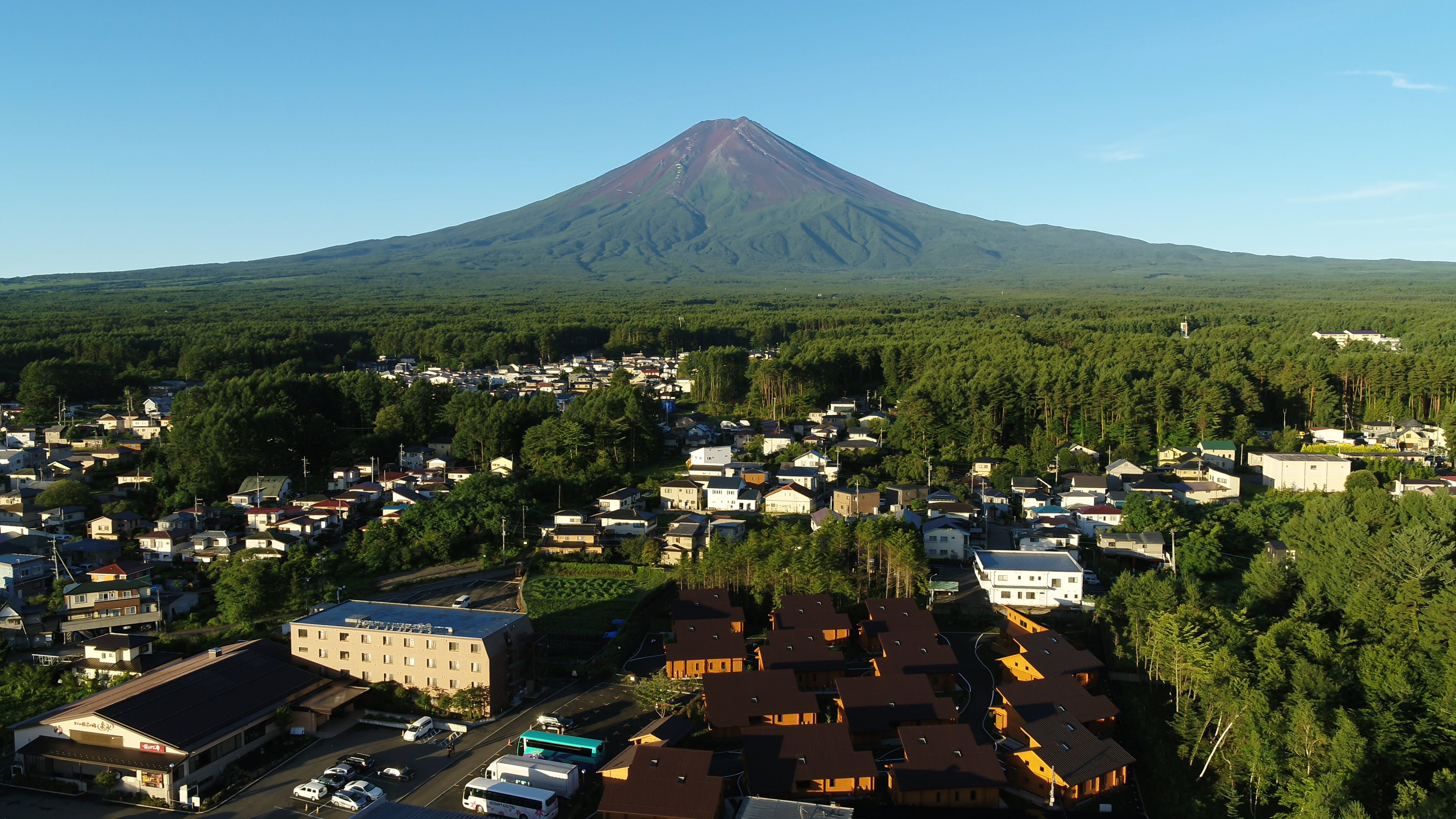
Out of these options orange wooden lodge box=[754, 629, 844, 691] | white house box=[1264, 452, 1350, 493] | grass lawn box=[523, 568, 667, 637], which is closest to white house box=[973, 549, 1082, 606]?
orange wooden lodge box=[754, 629, 844, 691]

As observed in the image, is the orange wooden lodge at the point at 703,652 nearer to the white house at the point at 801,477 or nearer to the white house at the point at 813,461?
the white house at the point at 801,477

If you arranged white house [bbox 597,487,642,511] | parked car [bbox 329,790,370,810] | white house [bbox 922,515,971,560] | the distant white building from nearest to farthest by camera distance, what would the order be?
parked car [bbox 329,790,370,810] < white house [bbox 922,515,971,560] < white house [bbox 597,487,642,511] < the distant white building

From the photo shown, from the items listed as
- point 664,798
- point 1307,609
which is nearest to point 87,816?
point 664,798

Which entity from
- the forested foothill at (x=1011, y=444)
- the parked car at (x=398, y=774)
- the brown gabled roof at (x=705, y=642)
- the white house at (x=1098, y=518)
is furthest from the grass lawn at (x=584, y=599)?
the white house at (x=1098, y=518)

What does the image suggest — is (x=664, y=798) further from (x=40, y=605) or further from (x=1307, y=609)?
(x=40, y=605)

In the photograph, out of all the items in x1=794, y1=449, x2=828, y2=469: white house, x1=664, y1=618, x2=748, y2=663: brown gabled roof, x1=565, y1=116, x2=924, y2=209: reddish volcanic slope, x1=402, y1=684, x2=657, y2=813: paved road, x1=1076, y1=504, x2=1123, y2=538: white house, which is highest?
x1=565, y1=116, x2=924, y2=209: reddish volcanic slope

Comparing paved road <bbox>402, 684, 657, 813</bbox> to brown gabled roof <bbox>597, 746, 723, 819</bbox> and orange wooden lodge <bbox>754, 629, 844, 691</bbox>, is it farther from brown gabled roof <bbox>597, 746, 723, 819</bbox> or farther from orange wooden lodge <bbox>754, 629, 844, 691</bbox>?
orange wooden lodge <bbox>754, 629, 844, 691</bbox>
